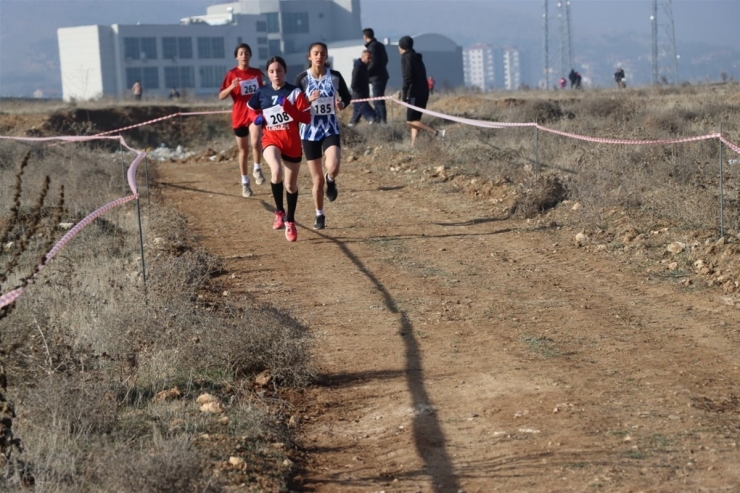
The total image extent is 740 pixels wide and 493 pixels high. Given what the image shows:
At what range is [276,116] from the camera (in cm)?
1055

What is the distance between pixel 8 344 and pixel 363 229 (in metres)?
5.60

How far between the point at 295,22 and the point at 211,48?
1706 cm

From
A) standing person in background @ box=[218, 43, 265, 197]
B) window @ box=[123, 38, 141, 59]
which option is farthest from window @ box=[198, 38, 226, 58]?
standing person in background @ box=[218, 43, 265, 197]

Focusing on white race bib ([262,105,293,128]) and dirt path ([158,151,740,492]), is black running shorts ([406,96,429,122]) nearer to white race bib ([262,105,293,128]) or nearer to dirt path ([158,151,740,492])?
dirt path ([158,151,740,492])

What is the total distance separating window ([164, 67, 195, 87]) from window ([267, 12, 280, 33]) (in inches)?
668

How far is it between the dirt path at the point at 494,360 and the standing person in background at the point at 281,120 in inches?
30.9

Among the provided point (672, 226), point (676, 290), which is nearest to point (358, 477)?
point (676, 290)

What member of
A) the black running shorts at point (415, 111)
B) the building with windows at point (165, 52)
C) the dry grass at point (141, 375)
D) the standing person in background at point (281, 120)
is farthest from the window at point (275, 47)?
the dry grass at point (141, 375)

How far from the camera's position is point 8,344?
669 cm

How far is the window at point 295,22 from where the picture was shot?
121062 millimetres

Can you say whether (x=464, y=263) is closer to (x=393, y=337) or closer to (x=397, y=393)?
(x=393, y=337)

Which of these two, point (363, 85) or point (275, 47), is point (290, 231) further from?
point (275, 47)

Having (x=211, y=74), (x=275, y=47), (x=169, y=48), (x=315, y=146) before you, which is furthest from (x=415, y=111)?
(x=275, y=47)

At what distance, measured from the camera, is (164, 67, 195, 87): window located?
105250 mm
